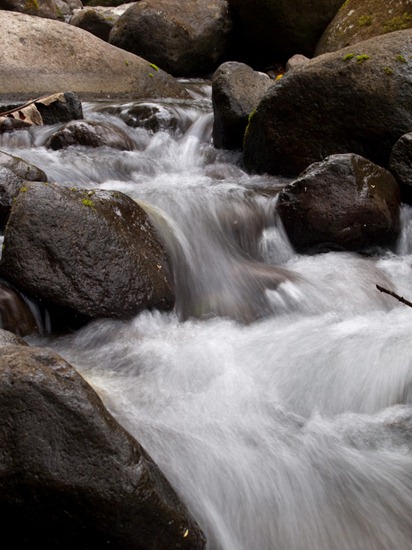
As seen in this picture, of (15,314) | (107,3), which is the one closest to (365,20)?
(15,314)

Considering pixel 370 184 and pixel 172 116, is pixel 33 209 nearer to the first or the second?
pixel 370 184

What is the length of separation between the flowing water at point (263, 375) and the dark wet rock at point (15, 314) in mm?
100

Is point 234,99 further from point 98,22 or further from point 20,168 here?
point 98,22

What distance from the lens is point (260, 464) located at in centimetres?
260

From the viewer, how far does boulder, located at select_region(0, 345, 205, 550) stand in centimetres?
185

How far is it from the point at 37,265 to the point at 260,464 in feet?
5.77

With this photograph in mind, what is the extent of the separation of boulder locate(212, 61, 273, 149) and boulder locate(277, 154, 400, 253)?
6.53ft

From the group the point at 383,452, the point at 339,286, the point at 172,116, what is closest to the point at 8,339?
the point at 383,452

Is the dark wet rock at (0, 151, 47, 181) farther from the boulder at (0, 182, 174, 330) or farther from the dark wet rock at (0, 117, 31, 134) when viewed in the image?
the dark wet rock at (0, 117, 31, 134)

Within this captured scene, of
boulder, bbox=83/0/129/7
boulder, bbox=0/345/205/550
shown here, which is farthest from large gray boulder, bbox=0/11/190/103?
boulder, bbox=83/0/129/7

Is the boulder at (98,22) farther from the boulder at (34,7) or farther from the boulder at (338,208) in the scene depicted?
the boulder at (338,208)

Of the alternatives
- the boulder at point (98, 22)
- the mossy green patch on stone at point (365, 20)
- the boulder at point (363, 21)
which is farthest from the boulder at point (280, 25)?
the boulder at point (98, 22)

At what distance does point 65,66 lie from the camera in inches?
368

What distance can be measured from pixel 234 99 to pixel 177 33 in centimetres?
546
